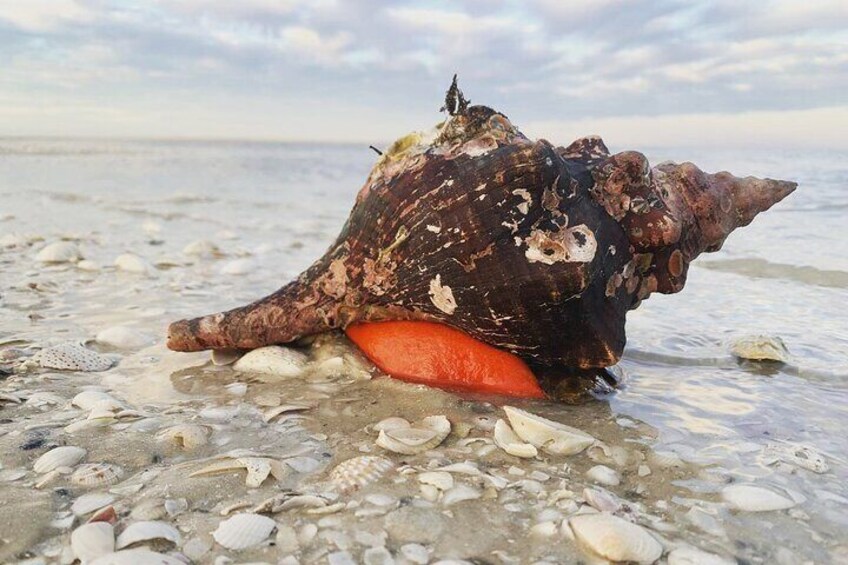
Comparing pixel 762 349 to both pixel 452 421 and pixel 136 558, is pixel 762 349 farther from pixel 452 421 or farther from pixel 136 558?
pixel 136 558

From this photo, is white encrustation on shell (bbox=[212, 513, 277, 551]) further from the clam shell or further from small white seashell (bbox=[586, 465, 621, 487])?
small white seashell (bbox=[586, 465, 621, 487])

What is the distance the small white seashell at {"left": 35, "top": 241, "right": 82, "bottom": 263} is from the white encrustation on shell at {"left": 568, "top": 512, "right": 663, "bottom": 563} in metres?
6.36

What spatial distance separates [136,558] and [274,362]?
190 cm

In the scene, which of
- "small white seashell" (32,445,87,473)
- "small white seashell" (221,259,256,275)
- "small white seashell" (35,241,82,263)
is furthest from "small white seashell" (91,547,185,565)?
"small white seashell" (35,241,82,263)

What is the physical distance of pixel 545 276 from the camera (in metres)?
3.02

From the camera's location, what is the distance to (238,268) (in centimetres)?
662

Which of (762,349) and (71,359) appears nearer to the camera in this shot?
(71,359)

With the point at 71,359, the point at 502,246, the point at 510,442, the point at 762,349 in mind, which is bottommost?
the point at 71,359

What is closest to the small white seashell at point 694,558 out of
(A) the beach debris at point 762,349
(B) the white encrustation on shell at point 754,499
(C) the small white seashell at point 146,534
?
(B) the white encrustation on shell at point 754,499

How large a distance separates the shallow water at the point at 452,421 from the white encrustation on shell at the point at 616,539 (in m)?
0.06

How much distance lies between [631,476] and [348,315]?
1740 millimetres

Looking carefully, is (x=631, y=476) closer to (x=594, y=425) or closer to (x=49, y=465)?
(x=594, y=425)

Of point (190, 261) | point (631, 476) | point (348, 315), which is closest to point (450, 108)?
point (348, 315)

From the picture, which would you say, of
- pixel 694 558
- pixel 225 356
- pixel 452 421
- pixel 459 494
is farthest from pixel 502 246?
pixel 225 356
